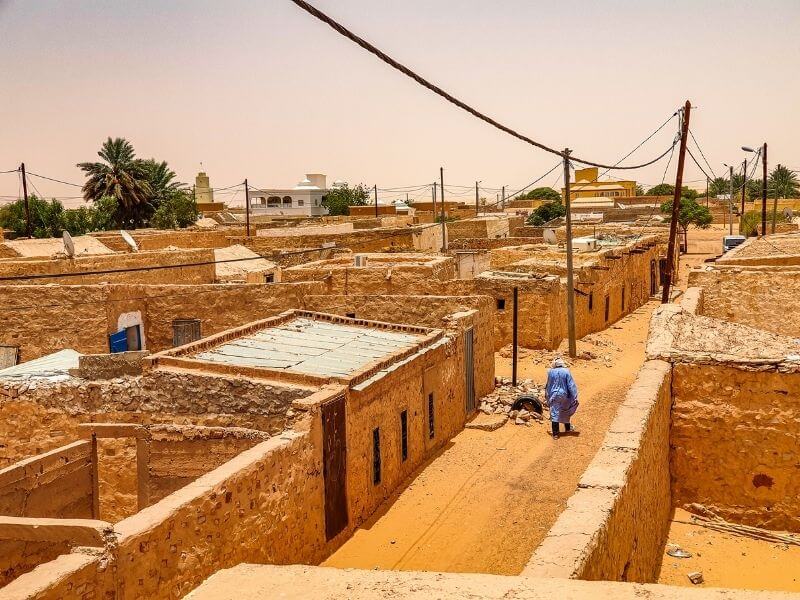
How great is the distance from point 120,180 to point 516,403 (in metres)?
44.5

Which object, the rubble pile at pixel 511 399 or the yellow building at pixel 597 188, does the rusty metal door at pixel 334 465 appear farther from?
the yellow building at pixel 597 188

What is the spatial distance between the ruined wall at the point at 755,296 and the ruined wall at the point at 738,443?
467 centimetres

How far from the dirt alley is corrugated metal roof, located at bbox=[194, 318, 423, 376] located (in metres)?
2.11

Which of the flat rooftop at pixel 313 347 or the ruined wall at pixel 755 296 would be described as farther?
the ruined wall at pixel 755 296

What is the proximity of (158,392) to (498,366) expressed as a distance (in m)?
11.6

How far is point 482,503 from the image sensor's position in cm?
1150

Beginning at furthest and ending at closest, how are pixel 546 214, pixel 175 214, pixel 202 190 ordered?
pixel 202 190 → pixel 546 214 → pixel 175 214

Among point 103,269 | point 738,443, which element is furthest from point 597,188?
point 738,443

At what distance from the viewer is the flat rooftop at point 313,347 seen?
11.5 metres

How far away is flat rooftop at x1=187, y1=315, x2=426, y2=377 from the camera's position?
37.9 feet

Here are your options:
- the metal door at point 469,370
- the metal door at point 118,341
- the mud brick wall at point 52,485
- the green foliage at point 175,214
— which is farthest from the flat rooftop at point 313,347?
the green foliage at point 175,214

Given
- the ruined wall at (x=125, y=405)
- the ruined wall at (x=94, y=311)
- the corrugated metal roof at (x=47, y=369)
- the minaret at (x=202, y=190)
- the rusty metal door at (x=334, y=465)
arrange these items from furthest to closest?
the minaret at (x=202, y=190) < the ruined wall at (x=94, y=311) < the corrugated metal roof at (x=47, y=369) < the ruined wall at (x=125, y=405) < the rusty metal door at (x=334, y=465)

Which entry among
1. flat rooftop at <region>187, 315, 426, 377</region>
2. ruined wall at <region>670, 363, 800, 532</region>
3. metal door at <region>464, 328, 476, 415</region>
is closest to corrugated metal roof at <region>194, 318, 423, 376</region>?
flat rooftop at <region>187, 315, 426, 377</region>

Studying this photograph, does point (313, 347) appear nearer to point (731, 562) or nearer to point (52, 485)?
point (52, 485)
